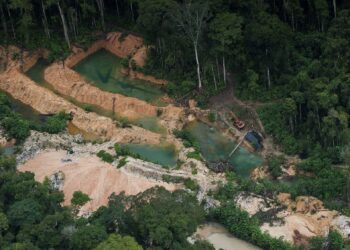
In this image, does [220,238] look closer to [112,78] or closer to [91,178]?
[91,178]

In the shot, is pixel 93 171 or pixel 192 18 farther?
pixel 192 18

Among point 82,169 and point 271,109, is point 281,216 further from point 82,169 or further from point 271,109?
point 82,169

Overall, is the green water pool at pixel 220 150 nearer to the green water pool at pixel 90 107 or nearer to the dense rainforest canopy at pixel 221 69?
the dense rainforest canopy at pixel 221 69

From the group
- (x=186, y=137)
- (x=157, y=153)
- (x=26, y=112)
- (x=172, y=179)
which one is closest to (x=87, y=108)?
(x=26, y=112)

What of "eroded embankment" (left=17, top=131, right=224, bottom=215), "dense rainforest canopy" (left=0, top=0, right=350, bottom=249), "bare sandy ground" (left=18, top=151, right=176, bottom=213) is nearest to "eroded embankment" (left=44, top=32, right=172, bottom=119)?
"dense rainforest canopy" (left=0, top=0, right=350, bottom=249)

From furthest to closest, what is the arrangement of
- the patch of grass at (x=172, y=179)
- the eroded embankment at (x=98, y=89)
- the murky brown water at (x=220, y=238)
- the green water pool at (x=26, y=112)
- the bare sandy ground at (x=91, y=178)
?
the eroded embankment at (x=98, y=89) → the green water pool at (x=26, y=112) → the patch of grass at (x=172, y=179) → the bare sandy ground at (x=91, y=178) → the murky brown water at (x=220, y=238)

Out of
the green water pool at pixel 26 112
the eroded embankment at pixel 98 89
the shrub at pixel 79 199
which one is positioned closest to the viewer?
the shrub at pixel 79 199

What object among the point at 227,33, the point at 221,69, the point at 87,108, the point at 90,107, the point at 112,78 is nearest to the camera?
the point at 227,33

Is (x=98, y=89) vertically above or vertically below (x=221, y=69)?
below

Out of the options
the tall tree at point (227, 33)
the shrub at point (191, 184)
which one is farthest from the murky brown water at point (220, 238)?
the tall tree at point (227, 33)
